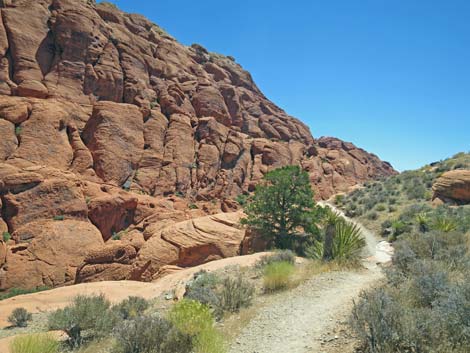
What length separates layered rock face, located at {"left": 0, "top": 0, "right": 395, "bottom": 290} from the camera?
20781 mm

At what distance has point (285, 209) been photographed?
19766 mm

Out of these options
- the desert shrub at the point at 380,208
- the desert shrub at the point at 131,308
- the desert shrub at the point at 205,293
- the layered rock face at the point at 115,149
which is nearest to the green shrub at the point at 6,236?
the layered rock face at the point at 115,149

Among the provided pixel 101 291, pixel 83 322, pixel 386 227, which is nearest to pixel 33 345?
pixel 83 322

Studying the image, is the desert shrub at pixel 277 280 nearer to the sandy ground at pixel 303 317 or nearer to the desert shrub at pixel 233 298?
the sandy ground at pixel 303 317

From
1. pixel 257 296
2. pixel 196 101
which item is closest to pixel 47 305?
pixel 257 296

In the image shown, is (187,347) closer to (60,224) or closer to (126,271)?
(126,271)

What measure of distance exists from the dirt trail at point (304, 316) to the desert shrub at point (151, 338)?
1.04m

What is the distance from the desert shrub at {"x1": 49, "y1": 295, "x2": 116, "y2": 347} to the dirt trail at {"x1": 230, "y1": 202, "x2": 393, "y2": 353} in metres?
3.65

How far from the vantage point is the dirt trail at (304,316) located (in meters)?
5.70

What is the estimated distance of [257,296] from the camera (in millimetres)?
8852

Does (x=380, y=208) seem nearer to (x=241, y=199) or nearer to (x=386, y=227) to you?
(x=386, y=227)

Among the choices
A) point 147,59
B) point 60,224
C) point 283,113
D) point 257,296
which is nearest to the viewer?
point 257,296

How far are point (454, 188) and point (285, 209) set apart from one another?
14.9m

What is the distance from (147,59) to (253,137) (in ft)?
71.7
